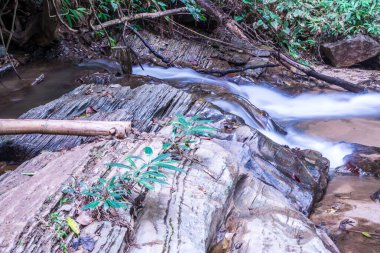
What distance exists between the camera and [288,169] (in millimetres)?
3639

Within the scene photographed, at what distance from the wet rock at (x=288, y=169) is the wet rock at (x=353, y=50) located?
20.0 feet

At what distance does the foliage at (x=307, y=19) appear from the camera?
944cm

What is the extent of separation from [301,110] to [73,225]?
5.54m

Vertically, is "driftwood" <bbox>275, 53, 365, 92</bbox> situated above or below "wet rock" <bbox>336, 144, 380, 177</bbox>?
below

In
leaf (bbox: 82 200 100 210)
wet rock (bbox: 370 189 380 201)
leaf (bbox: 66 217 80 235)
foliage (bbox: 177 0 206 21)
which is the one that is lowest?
wet rock (bbox: 370 189 380 201)

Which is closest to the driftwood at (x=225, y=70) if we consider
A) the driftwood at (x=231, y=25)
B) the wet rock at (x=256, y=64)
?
the wet rock at (x=256, y=64)

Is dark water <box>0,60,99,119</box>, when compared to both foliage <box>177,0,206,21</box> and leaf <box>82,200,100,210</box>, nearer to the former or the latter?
foliage <box>177,0,206,21</box>

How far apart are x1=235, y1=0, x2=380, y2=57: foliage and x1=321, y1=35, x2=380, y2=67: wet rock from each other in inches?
15.5

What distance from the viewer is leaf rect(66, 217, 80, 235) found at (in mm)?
1805

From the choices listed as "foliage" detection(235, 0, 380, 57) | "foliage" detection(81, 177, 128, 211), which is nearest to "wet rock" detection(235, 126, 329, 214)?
"foliage" detection(81, 177, 128, 211)

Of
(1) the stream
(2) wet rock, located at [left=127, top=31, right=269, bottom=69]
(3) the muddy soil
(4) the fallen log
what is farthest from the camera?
(2) wet rock, located at [left=127, top=31, right=269, bottom=69]

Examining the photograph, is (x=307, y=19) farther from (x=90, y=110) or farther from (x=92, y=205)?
(x=92, y=205)

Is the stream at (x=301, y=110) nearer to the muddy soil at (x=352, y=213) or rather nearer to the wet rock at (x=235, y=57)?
the muddy soil at (x=352, y=213)

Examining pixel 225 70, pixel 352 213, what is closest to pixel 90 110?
pixel 352 213
